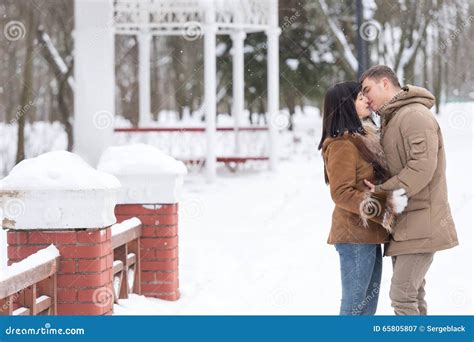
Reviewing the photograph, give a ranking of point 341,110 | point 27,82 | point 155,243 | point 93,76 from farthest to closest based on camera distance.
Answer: point 27,82 < point 93,76 < point 155,243 < point 341,110

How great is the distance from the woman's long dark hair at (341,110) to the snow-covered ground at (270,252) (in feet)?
7.48

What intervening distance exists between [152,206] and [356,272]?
2796 millimetres

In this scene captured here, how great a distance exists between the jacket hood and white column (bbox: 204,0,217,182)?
11.9 meters

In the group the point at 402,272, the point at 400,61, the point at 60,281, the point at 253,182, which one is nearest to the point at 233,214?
the point at 253,182

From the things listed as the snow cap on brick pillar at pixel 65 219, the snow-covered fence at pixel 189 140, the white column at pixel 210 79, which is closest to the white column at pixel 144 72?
the snow-covered fence at pixel 189 140

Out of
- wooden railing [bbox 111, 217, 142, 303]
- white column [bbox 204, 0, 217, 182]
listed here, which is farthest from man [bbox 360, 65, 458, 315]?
white column [bbox 204, 0, 217, 182]

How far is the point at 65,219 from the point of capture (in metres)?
5.57

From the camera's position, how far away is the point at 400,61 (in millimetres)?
28156

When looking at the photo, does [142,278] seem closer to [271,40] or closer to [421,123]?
[421,123]

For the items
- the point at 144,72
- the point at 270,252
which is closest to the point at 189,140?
the point at 144,72

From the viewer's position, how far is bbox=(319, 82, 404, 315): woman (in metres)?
4.73

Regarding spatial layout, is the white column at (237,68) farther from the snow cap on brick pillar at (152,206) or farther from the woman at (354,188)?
the woman at (354,188)

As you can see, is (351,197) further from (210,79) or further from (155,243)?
(210,79)

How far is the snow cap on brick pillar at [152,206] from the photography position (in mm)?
7328
